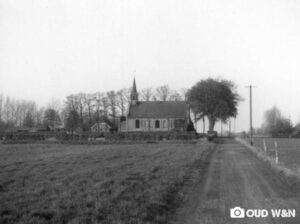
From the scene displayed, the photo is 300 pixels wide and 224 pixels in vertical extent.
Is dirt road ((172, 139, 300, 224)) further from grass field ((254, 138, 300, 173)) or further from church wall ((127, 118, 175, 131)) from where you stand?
church wall ((127, 118, 175, 131))

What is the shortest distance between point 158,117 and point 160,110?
5.74ft

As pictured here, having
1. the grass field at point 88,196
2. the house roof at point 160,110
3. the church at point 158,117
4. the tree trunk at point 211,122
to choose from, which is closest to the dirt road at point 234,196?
the grass field at point 88,196

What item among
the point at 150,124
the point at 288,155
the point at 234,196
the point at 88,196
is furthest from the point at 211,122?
the point at 88,196

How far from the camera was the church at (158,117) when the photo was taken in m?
64.0

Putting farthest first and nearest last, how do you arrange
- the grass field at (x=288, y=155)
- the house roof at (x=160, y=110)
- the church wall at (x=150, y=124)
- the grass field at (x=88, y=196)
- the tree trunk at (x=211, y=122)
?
the house roof at (x=160, y=110), the church wall at (x=150, y=124), the tree trunk at (x=211, y=122), the grass field at (x=288, y=155), the grass field at (x=88, y=196)

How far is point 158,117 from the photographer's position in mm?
64938

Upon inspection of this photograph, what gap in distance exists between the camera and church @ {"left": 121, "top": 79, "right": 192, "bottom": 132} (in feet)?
210

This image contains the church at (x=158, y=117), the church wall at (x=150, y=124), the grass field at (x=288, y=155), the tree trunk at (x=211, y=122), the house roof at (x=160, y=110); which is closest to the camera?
the grass field at (x=288, y=155)

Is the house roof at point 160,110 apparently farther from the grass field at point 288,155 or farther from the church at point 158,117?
the grass field at point 288,155

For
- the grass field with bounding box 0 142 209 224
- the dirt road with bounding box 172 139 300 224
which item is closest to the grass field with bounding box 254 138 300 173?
the dirt road with bounding box 172 139 300 224

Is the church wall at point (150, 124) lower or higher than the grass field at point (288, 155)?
higher

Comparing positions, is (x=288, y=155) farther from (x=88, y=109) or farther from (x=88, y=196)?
(x=88, y=109)

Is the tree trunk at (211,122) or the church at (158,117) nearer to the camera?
the tree trunk at (211,122)

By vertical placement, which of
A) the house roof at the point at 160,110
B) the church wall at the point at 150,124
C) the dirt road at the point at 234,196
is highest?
the house roof at the point at 160,110
